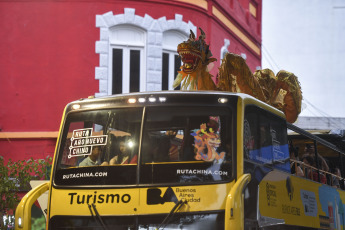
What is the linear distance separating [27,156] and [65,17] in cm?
371

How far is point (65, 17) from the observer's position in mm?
19438

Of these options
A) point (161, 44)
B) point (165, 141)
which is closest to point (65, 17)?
point (161, 44)

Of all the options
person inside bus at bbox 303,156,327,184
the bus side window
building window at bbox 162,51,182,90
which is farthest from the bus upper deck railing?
building window at bbox 162,51,182,90

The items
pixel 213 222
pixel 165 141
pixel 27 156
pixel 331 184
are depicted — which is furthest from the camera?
pixel 27 156

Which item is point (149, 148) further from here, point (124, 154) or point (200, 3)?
point (200, 3)

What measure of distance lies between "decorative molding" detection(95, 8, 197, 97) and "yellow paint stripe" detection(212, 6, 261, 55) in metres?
2.19

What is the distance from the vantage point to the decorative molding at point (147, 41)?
19219 mm

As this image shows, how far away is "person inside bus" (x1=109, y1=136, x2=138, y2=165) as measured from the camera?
10367mm

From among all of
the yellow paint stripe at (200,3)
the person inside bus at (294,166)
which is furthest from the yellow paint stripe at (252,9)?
the person inside bus at (294,166)

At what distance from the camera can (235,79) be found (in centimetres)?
1432

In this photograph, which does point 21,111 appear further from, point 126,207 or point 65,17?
point 126,207

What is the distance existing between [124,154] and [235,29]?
45.1 feet

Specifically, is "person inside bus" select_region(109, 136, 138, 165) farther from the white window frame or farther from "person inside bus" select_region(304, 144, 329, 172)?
the white window frame

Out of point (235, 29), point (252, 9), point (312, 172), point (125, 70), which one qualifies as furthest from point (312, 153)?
point (252, 9)
